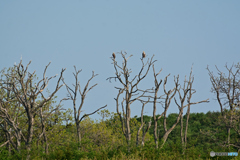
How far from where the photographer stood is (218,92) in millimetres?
18266

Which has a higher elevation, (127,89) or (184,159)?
(127,89)

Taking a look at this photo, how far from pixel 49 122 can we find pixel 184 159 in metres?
10.6

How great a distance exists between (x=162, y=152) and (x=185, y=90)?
5143 millimetres

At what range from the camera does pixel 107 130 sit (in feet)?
64.9

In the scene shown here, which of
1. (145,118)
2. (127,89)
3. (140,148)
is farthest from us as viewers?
(145,118)

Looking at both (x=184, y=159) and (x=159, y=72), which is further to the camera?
(x=159, y=72)

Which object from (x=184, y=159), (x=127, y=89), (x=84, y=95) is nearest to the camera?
(x=184, y=159)

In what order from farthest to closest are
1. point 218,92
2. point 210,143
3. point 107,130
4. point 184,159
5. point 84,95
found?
point 210,143, point 107,130, point 218,92, point 84,95, point 184,159

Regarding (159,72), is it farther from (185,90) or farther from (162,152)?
(162,152)

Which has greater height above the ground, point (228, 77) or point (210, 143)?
point (228, 77)

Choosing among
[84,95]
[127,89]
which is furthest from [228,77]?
[84,95]

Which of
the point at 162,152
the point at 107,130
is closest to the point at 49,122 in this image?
the point at 107,130

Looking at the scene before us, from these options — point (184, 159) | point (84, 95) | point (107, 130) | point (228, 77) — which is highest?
point (228, 77)

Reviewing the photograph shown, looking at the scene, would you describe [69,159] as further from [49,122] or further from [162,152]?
[49,122]
